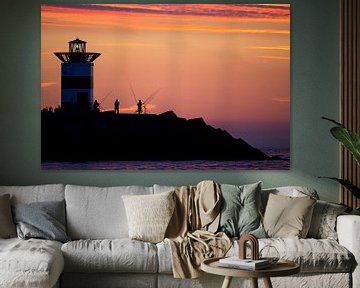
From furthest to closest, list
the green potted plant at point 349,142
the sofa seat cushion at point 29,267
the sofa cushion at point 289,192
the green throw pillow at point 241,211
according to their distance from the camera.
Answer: the sofa cushion at point 289,192 → the green potted plant at point 349,142 → the green throw pillow at point 241,211 → the sofa seat cushion at point 29,267

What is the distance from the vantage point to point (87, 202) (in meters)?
7.46

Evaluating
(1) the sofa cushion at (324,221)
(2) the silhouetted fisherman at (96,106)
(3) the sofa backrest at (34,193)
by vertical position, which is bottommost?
(1) the sofa cushion at (324,221)

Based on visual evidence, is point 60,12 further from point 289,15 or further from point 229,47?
point 289,15

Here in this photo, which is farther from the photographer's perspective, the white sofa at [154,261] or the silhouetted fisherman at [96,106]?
the silhouetted fisherman at [96,106]

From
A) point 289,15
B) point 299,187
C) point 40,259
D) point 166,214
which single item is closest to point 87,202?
point 166,214

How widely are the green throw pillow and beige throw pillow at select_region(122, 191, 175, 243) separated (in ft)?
1.46

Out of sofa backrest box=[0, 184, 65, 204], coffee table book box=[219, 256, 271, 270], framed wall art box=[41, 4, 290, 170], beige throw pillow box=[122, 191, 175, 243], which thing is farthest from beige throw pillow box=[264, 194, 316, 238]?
sofa backrest box=[0, 184, 65, 204]

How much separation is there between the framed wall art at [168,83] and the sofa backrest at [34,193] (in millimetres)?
452

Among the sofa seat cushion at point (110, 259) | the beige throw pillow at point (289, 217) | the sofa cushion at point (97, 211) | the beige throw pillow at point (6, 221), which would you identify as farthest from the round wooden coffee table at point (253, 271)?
the beige throw pillow at point (6, 221)

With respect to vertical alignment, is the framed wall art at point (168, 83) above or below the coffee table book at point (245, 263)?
above

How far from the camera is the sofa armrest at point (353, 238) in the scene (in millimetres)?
6695

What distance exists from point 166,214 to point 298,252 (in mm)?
1171

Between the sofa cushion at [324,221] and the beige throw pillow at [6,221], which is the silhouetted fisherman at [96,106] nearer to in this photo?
the beige throw pillow at [6,221]

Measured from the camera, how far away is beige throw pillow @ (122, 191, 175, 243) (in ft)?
23.4
